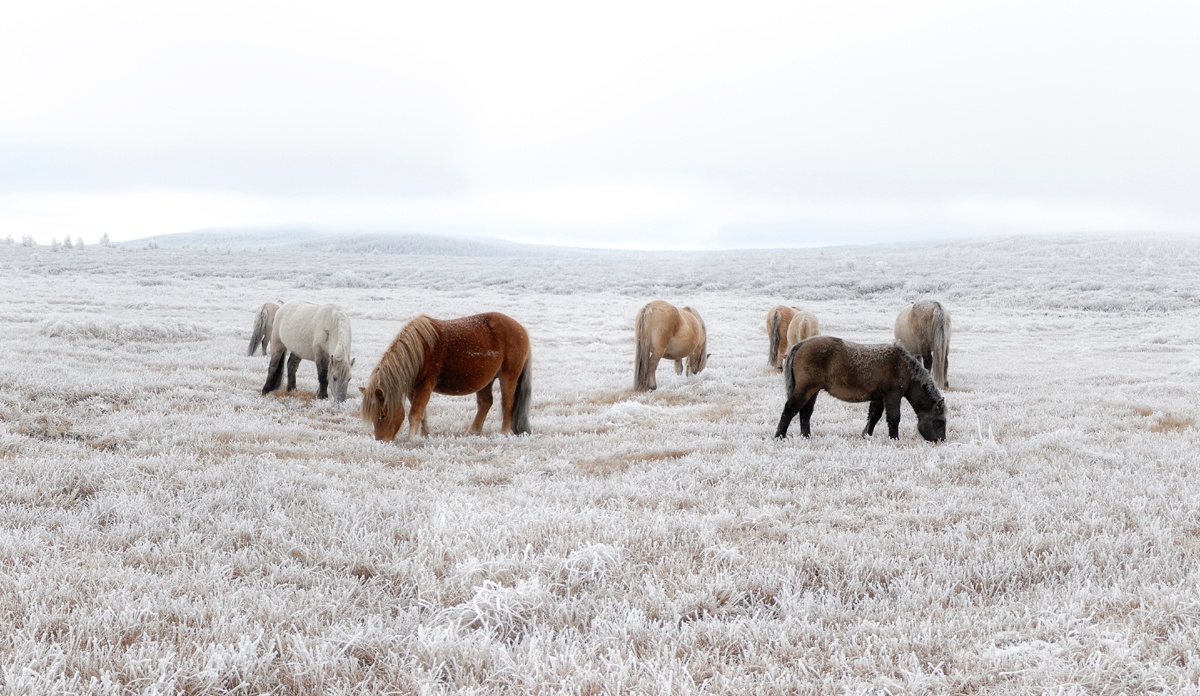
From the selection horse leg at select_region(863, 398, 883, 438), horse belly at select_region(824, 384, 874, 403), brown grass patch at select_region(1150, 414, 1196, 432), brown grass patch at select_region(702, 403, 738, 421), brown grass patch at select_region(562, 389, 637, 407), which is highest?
horse belly at select_region(824, 384, 874, 403)

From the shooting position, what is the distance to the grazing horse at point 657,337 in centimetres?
1302

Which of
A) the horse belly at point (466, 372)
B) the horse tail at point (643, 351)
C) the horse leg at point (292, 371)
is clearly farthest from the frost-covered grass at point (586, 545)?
the horse tail at point (643, 351)

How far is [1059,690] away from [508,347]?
693cm

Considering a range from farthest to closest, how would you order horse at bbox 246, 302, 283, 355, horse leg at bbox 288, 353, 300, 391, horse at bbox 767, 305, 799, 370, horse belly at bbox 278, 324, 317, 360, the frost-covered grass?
horse at bbox 767, 305, 799, 370 < horse at bbox 246, 302, 283, 355 < horse leg at bbox 288, 353, 300, 391 < horse belly at bbox 278, 324, 317, 360 < the frost-covered grass

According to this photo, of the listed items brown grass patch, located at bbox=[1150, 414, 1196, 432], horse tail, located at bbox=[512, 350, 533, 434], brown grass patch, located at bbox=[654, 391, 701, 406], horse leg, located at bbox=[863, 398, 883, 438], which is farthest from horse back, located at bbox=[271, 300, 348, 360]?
brown grass patch, located at bbox=[1150, 414, 1196, 432]

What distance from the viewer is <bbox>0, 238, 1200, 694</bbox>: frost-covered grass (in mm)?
3277

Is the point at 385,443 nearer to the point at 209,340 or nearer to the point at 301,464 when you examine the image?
the point at 301,464

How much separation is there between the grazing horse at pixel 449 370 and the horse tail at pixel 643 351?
394cm

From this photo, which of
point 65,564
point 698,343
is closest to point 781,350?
point 698,343

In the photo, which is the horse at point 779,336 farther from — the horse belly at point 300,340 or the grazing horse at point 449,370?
the horse belly at point 300,340

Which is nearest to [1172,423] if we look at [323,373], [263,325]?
[323,373]

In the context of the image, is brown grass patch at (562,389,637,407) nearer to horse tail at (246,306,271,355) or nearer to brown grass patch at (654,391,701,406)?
brown grass patch at (654,391,701,406)

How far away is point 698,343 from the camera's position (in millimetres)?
14312

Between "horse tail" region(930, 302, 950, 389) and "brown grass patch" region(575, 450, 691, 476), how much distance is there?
720 centimetres
